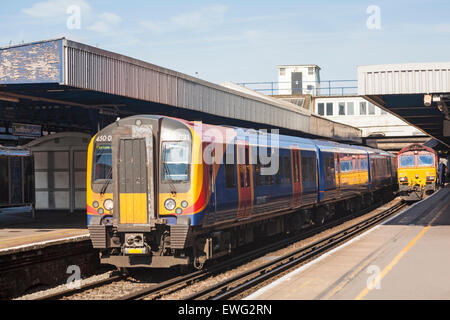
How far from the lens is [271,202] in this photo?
52.4ft

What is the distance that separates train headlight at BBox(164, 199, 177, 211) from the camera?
38.3 feet

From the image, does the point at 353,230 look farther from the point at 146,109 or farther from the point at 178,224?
the point at 178,224

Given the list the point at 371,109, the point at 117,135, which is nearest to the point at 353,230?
the point at 117,135

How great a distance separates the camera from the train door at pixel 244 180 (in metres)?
13.9

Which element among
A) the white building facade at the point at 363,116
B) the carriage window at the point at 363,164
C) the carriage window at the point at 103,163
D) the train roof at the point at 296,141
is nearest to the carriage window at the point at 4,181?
the carriage window at the point at 103,163

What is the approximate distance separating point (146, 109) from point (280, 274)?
8861 millimetres

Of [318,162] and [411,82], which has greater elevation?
[411,82]

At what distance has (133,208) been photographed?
11.9 meters

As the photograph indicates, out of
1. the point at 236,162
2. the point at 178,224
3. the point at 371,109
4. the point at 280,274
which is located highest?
the point at 371,109

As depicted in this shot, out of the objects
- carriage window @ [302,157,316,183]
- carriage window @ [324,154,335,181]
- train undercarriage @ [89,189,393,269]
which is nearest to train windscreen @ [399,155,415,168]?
carriage window @ [324,154,335,181]

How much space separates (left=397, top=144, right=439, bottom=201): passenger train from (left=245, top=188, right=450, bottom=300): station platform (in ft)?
53.6

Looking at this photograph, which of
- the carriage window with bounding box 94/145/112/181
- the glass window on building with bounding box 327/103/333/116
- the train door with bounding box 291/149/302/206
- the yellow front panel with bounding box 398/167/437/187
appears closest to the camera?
the carriage window with bounding box 94/145/112/181

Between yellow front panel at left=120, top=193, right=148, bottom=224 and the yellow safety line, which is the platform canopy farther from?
yellow front panel at left=120, top=193, right=148, bottom=224

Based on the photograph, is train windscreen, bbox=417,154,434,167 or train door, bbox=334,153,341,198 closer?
train door, bbox=334,153,341,198
